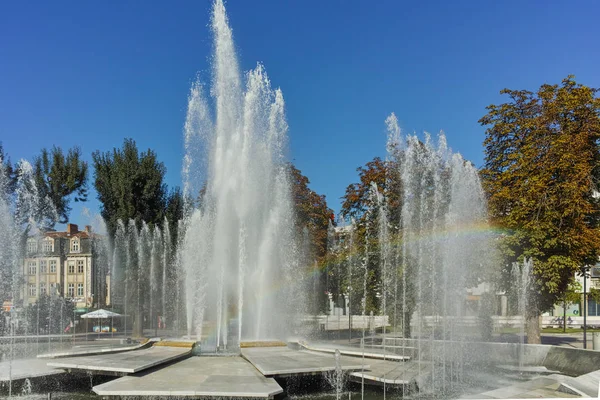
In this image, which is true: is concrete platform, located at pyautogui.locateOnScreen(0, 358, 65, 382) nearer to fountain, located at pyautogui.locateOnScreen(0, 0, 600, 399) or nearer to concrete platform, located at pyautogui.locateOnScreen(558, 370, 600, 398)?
fountain, located at pyautogui.locateOnScreen(0, 0, 600, 399)

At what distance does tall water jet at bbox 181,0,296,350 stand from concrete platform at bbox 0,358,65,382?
7.06 m

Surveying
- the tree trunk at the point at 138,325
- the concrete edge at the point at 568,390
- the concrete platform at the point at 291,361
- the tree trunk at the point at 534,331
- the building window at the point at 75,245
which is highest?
the building window at the point at 75,245

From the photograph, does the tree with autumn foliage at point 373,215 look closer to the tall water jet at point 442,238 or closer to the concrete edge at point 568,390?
the tall water jet at point 442,238

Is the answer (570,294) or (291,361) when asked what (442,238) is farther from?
(570,294)

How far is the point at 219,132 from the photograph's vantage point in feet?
85.2

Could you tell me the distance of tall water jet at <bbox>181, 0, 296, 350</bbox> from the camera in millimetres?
25406

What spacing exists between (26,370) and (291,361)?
26.7 ft

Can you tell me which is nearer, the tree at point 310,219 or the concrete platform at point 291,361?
the concrete platform at point 291,361

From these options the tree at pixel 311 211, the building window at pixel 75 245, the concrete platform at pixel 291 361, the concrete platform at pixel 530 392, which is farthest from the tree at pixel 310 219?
the building window at pixel 75 245

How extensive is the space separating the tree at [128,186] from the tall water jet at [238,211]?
10109 millimetres

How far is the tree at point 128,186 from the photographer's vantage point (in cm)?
3725

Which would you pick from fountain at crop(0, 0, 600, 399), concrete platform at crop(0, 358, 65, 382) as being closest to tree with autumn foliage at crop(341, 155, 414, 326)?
fountain at crop(0, 0, 600, 399)

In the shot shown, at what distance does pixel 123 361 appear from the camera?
17.7m

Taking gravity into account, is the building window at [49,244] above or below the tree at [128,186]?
below
